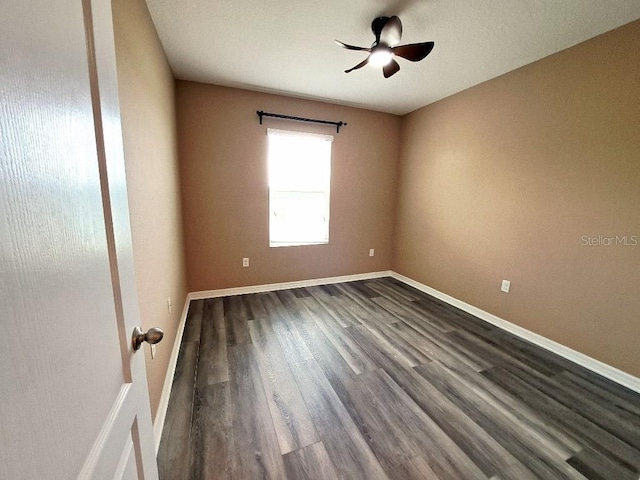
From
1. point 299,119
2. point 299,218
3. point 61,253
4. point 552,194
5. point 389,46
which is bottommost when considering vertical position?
point 299,218

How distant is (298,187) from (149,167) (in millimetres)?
2104

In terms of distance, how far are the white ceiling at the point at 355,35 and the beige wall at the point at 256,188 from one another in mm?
381

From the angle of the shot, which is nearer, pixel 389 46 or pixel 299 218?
pixel 389 46

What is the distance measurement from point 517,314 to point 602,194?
1.24 meters

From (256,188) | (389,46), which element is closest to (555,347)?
(389,46)

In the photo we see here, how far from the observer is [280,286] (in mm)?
3553

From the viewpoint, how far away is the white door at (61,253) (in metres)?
0.30

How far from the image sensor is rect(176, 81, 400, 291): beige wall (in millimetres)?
2959

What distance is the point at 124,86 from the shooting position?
3.89 feet

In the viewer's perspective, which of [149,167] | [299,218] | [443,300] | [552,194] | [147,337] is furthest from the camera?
[299,218]

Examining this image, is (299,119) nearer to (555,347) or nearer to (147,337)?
(147,337)

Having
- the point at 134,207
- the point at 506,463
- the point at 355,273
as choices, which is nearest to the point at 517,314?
the point at 506,463

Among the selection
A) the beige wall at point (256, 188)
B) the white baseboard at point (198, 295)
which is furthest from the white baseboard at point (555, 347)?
the beige wall at point (256, 188)

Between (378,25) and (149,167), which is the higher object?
(378,25)
